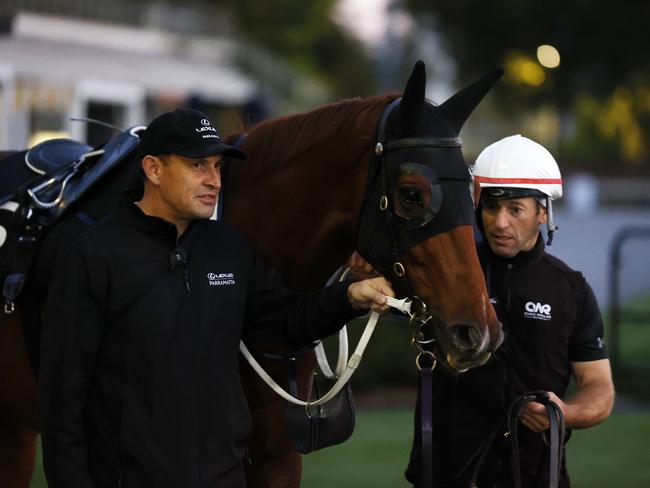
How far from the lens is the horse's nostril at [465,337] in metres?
3.02

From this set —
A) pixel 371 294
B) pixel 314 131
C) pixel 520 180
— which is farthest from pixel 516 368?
pixel 314 131

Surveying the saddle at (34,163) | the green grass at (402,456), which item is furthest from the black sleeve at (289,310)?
the green grass at (402,456)

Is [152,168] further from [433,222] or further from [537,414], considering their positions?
[537,414]

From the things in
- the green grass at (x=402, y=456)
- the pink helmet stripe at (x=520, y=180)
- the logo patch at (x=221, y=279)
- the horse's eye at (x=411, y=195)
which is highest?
the pink helmet stripe at (x=520, y=180)

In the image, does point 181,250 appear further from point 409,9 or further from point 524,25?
point 409,9

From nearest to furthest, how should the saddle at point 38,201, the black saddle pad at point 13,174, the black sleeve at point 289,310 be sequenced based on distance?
1. the black sleeve at point 289,310
2. the saddle at point 38,201
3. the black saddle pad at point 13,174

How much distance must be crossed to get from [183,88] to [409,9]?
505 inches

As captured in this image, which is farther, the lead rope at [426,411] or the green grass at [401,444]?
the green grass at [401,444]

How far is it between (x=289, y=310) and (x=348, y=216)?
33 centimetres

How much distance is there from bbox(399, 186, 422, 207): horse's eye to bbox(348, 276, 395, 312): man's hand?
256 millimetres

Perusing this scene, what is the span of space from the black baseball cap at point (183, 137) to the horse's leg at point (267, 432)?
75 cm

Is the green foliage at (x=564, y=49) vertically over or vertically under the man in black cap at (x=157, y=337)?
over

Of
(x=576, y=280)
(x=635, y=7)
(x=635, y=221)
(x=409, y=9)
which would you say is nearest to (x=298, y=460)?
(x=576, y=280)

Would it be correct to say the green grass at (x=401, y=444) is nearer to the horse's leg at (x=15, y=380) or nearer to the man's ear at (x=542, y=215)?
the horse's leg at (x=15, y=380)
